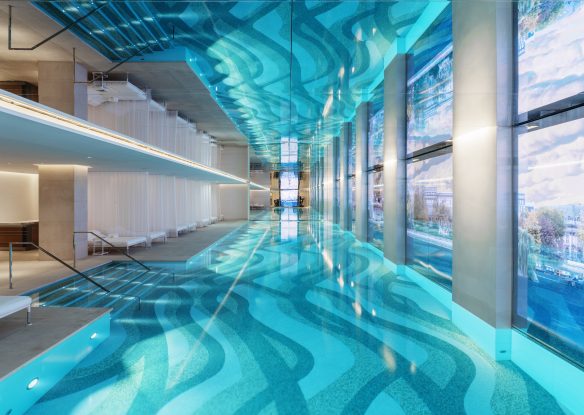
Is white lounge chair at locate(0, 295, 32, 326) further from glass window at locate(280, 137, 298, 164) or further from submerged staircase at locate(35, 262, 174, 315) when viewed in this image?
glass window at locate(280, 137, 298, 164)

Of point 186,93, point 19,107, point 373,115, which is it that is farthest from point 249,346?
point 373,115

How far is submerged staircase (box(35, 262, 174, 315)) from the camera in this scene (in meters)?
5.23

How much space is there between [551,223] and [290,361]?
12.4 feet

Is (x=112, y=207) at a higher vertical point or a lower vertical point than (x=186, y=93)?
lower

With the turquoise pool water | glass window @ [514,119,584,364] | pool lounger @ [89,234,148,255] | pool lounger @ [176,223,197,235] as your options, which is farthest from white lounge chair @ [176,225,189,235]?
glass window @ [514,119,584,364]

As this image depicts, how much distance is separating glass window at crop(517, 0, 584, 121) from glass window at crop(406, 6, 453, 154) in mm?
1775

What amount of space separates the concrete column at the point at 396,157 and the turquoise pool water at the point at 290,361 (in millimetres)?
1554

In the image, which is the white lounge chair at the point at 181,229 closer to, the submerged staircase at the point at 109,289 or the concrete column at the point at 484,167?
the submerged staircase at the point at 109,289

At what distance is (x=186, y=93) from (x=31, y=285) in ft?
20.0

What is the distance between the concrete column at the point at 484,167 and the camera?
11.7 ft

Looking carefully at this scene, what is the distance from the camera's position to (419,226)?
17500 millimetres

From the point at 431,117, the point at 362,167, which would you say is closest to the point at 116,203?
the point at 362,167

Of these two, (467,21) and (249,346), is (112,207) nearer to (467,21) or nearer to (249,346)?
(249,346)

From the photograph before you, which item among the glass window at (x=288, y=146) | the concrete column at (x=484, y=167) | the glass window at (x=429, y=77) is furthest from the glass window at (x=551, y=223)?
the glass window at (x=288, y=146)
